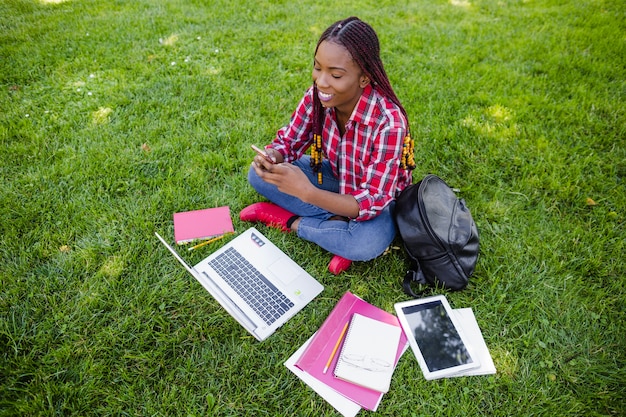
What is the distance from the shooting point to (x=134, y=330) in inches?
85.9

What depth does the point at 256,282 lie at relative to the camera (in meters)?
2.42

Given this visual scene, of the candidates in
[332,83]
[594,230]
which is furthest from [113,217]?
[594,230]

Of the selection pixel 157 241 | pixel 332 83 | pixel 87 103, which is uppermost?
pixel 332 83

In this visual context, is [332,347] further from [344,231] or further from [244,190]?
[244,190]

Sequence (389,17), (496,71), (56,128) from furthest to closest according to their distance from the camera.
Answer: (389,17), (496,71), (56,128)

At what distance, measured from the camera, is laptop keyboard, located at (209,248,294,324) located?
231 cm

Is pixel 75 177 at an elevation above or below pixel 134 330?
above

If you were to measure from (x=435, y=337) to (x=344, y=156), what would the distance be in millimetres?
1227

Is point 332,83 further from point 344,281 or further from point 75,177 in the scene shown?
point 75,177

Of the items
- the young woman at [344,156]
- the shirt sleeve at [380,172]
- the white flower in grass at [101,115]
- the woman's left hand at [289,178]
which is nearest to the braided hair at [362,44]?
the young woman at [344,156]

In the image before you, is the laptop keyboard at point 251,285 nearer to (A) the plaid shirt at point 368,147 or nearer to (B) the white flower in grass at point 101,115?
(A) the plaid shirt at point 368,147

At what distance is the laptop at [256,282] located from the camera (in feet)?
7.45

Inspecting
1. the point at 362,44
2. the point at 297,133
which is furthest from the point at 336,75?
the point at 297,133

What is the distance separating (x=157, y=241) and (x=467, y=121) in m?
2.98
